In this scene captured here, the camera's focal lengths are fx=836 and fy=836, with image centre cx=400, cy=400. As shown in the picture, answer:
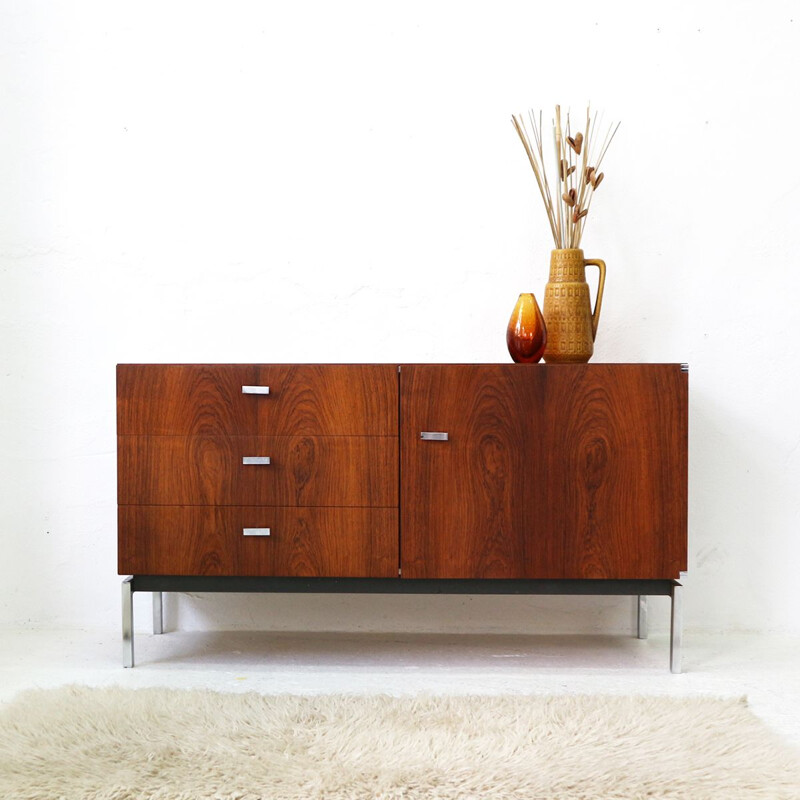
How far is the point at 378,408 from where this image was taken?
6.79 feet

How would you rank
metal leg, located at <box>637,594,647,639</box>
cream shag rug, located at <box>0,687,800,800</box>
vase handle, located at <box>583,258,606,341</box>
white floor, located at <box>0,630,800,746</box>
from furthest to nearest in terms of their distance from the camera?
metal leg, located at <box>637,594,647,639</box>
vase handle, located at <box>583,258,606,341</box>
white floor, located at <box>0,630,800,746</box>
cream shag rug, located at <box>0,687,800,800</box>

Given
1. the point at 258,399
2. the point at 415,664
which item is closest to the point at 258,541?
the point at 258,399

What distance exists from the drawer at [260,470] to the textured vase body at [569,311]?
0.52m

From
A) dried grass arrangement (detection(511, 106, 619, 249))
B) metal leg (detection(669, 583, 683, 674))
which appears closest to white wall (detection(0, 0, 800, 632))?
dried grass arrangement (detection(511, 106, 619, 249))

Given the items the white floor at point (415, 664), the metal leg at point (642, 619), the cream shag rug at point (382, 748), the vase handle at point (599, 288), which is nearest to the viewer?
the cream shag rug at point (382, 748)

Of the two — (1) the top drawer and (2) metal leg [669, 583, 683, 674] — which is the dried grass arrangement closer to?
(1) the top drawer

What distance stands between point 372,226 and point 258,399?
0.71m

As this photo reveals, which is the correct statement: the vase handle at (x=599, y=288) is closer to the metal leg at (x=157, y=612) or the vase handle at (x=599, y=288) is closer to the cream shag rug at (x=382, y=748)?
the cream shag rug at (x=382, y=748)

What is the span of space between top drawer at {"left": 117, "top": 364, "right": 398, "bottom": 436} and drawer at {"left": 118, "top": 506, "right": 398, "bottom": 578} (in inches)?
8.0

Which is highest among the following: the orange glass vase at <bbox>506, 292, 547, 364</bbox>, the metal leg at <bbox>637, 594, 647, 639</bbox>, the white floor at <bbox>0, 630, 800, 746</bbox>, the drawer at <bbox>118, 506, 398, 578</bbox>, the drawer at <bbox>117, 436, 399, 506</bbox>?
the orange glass vase at <bbox>506, 292, 547, 364</bbox>

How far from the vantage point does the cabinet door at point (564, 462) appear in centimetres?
205

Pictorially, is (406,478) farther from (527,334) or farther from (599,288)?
(599,288)

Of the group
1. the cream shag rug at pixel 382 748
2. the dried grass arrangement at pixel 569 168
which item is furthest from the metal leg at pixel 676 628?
the dried grass arrangement at pixel 569 168

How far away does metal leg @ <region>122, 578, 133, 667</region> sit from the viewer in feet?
7.00
